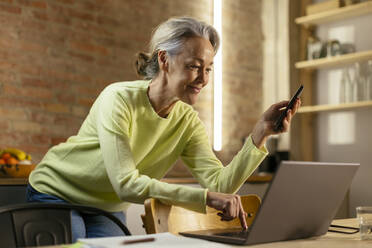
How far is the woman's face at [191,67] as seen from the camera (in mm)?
1765

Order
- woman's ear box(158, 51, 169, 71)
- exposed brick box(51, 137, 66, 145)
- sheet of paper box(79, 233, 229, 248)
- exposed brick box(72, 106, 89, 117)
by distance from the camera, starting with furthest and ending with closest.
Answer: exposed brick box(72, 106, 89, 117) < exposed brick box(51, 137, 66, 145) < woman's ear box(158, 51, 169, 71) < sheet of paper box(79, 233, 229, 248)

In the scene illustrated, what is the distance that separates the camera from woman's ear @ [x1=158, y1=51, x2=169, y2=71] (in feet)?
6.01

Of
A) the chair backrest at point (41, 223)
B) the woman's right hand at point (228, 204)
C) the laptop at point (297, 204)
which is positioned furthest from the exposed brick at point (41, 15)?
the laptop at point (297, 204)

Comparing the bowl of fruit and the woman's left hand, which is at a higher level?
the woman's left hand

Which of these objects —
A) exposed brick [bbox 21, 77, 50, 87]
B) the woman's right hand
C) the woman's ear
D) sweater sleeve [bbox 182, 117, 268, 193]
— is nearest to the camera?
the woman's right hand

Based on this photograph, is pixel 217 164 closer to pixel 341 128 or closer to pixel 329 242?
pixel 329 242

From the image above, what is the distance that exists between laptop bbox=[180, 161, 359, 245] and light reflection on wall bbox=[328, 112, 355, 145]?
3.00 meters

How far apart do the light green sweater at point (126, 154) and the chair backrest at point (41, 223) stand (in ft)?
0.56

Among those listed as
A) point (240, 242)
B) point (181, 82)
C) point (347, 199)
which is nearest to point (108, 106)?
point (181, 82)

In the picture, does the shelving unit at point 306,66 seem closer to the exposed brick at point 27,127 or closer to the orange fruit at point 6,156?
the exposed brick at point 27,127

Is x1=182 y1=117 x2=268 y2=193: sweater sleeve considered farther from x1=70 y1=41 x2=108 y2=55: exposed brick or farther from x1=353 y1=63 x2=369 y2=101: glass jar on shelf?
x1=353 y1=63 x2=369 y2=101: glass jar on shelf

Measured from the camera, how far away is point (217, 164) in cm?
189

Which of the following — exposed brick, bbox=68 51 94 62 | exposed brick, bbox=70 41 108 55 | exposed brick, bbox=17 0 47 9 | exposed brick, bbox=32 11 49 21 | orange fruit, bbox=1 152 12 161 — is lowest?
orange fruit, bbox=1 152 12 161

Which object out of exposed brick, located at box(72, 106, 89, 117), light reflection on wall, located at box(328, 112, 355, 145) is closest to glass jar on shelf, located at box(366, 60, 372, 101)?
light reflection on wall, located at box(328, 112, 355, 145)
